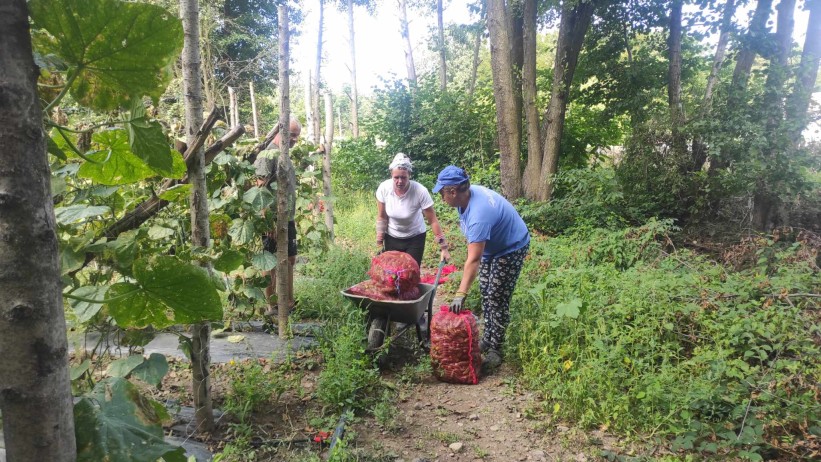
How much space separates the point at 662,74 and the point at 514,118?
375cm

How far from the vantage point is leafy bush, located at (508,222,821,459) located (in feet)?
8.97

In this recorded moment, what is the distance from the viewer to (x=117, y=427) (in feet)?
2.31

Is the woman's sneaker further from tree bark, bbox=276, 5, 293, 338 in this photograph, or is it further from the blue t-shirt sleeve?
tree bark, bbox=276, 5, 293, 338

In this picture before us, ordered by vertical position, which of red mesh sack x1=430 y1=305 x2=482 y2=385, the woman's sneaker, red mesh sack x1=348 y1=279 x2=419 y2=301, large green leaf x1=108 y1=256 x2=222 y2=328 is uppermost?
large green leaf x1=108 y1=256 x2=222 y2=328

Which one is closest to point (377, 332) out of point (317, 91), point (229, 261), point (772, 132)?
point (229, 261)

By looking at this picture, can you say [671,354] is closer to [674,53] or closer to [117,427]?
[117,427]

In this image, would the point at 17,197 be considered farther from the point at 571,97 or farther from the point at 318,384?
the point at 571,97

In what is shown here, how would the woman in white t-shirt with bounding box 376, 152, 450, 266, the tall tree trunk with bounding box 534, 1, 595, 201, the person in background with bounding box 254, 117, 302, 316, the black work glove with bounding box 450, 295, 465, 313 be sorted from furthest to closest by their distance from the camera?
the tall tree trunk with bounding box 534, 1, 595, 201 < the woman in white t-shirt with bounding box 376, 152, 450, 266 < the person in background with bounding box 254, 117, 302, 316 < the black work glove with bounding box 450, 295, 465, 313

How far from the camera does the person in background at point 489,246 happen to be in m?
3.64

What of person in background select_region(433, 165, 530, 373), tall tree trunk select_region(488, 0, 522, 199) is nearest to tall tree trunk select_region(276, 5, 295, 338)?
person in background select_region(433, 165, 530, 373)

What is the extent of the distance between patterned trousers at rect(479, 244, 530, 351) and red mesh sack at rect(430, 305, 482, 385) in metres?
0.38

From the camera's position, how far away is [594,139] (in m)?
10.5

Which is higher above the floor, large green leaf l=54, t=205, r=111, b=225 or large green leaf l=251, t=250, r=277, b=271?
large green leaf l=54, t=205, r=111, b=225

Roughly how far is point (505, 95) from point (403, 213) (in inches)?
194
